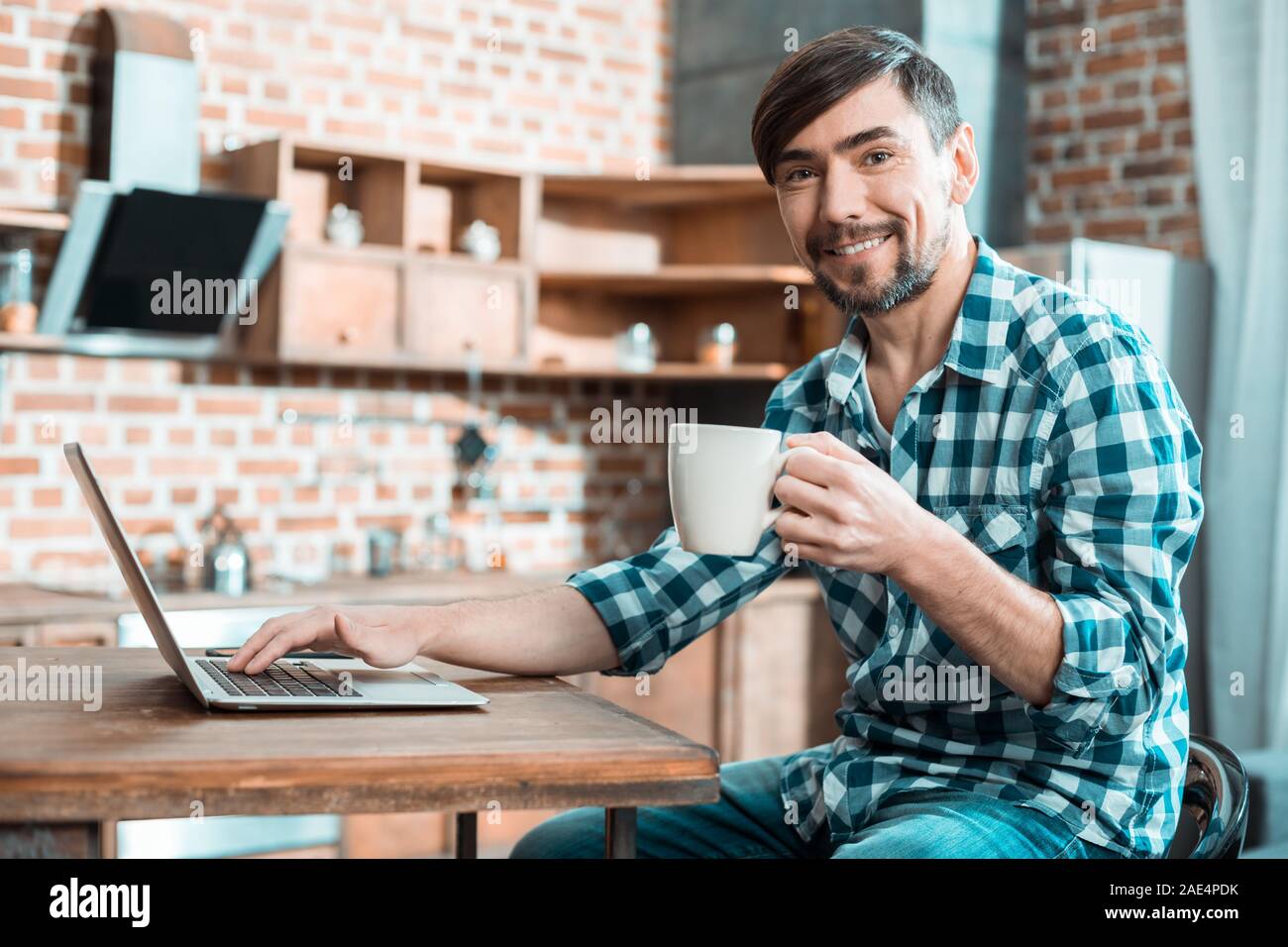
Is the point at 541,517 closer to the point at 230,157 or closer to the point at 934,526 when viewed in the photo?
the point at 230,157

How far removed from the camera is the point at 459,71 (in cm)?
445

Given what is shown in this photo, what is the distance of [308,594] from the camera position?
142 inches

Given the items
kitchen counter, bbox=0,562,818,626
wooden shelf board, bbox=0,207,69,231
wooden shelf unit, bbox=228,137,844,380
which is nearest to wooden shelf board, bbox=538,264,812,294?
wooden shelf unit, bbox=228,137,844,380

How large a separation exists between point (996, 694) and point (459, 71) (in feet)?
11.2

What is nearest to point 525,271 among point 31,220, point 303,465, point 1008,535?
point 303,465

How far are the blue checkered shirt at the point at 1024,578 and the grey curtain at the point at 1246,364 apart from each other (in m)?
2.47

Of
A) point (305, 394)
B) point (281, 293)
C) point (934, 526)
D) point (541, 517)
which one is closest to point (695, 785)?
point (934, 526)

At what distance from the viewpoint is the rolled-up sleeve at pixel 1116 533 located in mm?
1339

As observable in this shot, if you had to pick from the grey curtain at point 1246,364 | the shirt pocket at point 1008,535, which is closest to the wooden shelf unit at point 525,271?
the grey curtain at point 1246,364

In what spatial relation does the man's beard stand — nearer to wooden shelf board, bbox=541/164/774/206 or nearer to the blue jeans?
the blue jeans

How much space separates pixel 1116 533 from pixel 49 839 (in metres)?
0.96

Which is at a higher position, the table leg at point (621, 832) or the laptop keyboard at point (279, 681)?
the laptop keyboard at point (279, 681)

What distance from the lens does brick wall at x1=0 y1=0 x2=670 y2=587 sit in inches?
146

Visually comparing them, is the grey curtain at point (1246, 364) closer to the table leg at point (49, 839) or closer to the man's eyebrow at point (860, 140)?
the man's eyebrow at point (860, 140)
